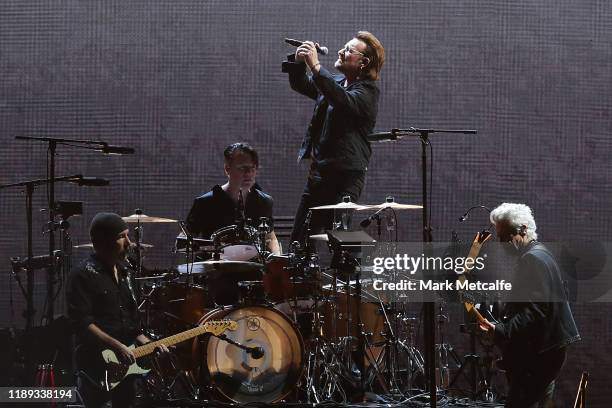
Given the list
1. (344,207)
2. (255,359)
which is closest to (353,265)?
(344,207)

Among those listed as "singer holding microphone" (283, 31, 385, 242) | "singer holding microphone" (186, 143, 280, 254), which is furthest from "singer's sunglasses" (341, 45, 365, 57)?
"singer holding microphone" (186, 143, 280, 254)

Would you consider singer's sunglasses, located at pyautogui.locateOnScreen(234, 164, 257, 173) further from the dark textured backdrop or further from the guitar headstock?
the dark textured backdrop

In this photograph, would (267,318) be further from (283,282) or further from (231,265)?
(231,265)

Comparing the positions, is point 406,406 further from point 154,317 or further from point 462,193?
point 462,193

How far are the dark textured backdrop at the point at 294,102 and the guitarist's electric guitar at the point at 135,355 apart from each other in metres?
2.18

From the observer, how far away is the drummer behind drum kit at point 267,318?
19.0 feet

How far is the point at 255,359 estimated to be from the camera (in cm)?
583

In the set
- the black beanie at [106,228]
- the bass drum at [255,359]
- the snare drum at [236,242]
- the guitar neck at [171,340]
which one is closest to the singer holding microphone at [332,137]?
the snare drum at [236,242]

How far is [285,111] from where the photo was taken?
782 cm

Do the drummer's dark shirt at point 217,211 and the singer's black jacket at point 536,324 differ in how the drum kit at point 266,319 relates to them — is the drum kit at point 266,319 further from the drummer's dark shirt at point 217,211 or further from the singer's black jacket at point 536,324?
the singer's black jacket at point 536,324

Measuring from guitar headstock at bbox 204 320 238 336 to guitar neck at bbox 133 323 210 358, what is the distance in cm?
1

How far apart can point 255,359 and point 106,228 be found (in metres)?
1.19

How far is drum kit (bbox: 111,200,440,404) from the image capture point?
19.0ft

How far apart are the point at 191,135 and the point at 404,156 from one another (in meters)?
1.76
